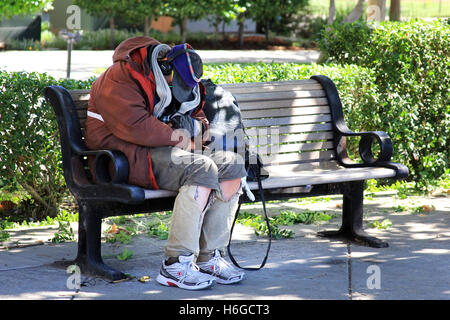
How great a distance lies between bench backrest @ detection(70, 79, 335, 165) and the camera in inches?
219

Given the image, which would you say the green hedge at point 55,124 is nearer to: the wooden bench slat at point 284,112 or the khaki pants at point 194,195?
the wooden bench slat at point 284,112

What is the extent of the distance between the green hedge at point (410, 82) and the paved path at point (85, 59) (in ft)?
30.2

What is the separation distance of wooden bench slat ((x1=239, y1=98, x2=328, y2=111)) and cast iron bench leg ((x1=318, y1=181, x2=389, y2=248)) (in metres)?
0.70

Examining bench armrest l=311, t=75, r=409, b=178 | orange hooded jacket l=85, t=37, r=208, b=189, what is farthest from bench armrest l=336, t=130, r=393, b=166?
orange hooded jacket l=85, t=37, r=208, b=189

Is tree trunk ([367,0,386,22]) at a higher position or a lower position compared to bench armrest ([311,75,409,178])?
higher

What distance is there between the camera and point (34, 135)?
574 centimetres

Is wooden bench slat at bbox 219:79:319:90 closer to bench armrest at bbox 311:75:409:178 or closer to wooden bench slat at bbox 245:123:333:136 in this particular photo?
bench armrest at bbox 311:75:409:178

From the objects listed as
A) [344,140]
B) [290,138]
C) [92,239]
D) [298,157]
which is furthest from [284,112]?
[92,239]

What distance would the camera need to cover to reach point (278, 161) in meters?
5.63

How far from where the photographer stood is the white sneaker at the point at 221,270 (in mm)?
4601

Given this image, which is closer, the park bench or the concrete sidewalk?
the concrete sidewalk
